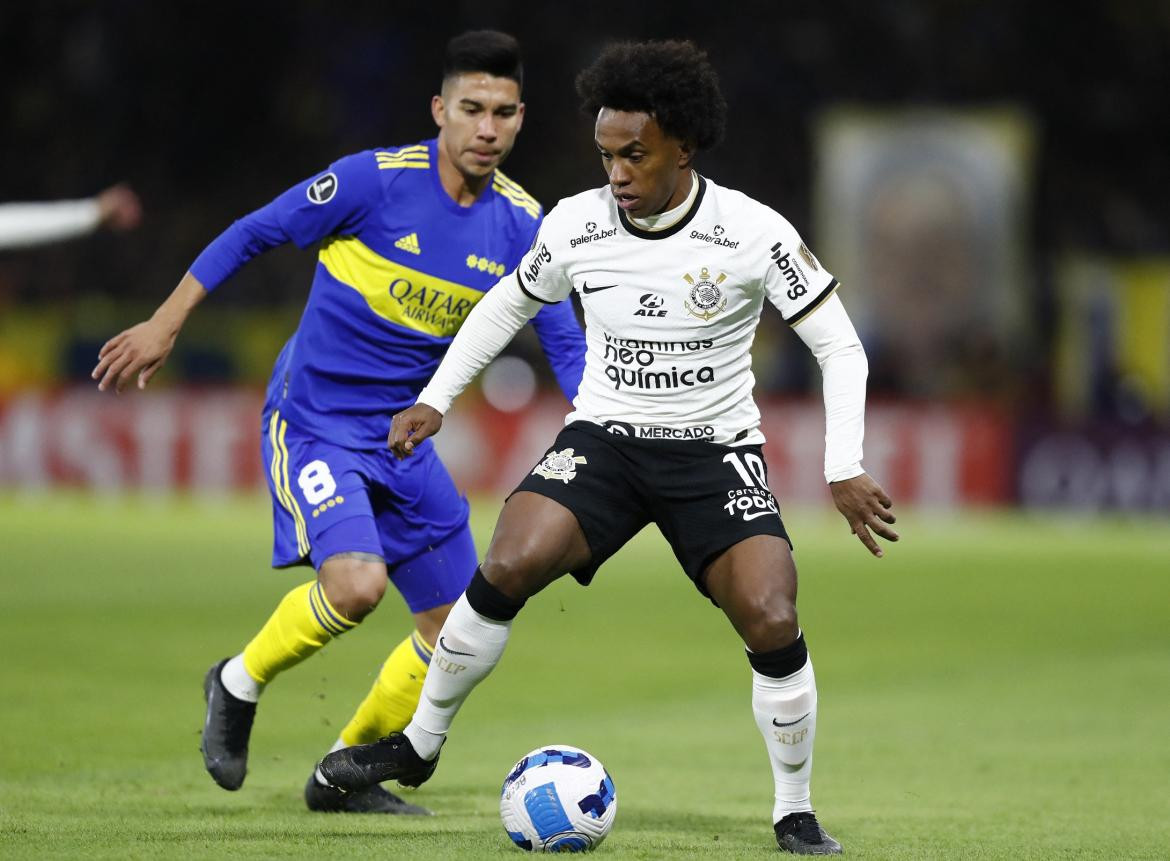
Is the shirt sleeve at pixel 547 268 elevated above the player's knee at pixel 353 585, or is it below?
above

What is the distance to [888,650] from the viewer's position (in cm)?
1191

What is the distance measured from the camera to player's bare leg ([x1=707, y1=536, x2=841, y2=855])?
18.3 ft

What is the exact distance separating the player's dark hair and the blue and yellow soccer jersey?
0.32 metres

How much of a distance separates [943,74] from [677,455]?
74.7ft

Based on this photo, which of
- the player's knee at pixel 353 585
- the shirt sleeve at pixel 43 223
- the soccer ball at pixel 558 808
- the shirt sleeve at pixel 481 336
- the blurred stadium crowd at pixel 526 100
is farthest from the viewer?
the blurred stadium crowd at pixel 526 100

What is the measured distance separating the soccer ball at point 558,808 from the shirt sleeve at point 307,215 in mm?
2092

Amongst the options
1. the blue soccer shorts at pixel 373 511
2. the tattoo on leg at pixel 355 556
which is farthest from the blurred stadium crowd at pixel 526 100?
the tattoo on leg at pixel 355 556

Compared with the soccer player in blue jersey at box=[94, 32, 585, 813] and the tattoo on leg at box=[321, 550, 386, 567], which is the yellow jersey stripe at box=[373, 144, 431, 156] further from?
the tattoo on leg at box=[321, 550, 386, 567]

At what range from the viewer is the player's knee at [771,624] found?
5.55 metres

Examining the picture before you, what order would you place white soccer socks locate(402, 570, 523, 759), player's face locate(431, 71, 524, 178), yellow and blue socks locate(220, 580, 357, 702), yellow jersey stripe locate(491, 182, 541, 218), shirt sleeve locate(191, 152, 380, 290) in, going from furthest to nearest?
yellow jersey stripe locate(491, 182, 541, 218) < player's face locate(431, 71, 524, 178) < shirt sleeve locate(191, 152, 380, 290) < yellow and blue socks locate(220, 580, 357, 702) < white soccer socks locate(402, 570, 523, 759)

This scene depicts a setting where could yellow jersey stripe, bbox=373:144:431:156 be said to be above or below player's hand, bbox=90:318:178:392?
above

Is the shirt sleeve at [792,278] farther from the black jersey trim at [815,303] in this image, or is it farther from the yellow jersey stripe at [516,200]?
the yellow jersey stripe at [516,200]

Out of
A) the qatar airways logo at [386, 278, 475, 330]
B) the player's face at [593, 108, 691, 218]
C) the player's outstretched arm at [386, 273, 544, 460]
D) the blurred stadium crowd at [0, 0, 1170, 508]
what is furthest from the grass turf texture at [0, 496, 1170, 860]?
the blurred stadium crowd at [0, 0, 1170, 508]

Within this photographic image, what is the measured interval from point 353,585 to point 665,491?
116 centimetres
